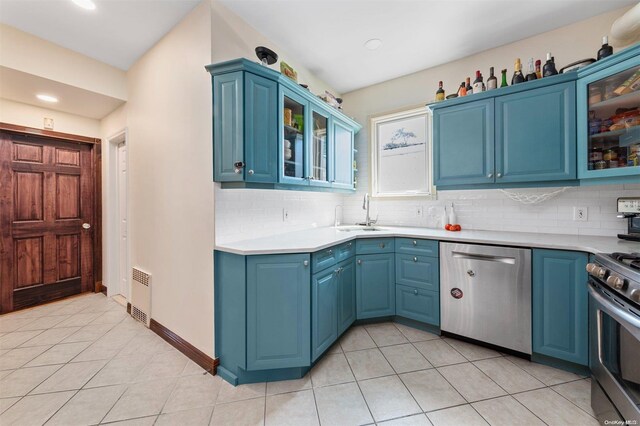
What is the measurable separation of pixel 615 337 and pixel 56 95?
16.6 ft

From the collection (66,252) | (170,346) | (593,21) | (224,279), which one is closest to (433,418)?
(224,279)

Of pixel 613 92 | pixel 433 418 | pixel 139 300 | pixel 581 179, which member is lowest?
pixel 433 418

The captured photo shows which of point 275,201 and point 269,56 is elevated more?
point 269,56

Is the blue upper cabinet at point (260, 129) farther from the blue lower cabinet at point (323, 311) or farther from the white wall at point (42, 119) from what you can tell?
the white wall at point (42, 119)

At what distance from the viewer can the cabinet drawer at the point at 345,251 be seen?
2188 millimetres

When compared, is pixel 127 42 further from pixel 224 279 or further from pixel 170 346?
pixel 170 346

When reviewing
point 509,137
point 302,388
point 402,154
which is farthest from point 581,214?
point 302,388

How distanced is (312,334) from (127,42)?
3.19 m

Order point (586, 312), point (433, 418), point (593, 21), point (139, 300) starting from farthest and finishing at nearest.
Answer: point (139, 300)
point (593, 21)
point (586, 312)
point (433, 418)

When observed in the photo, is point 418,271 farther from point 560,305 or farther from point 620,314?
point 620,314

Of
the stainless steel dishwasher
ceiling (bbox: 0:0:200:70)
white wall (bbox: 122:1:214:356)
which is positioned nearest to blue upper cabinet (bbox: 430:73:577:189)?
the stainless steel dishwasher

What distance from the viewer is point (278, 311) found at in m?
1.77

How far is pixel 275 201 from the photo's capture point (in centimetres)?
248

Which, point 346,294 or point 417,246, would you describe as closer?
point 346,294
